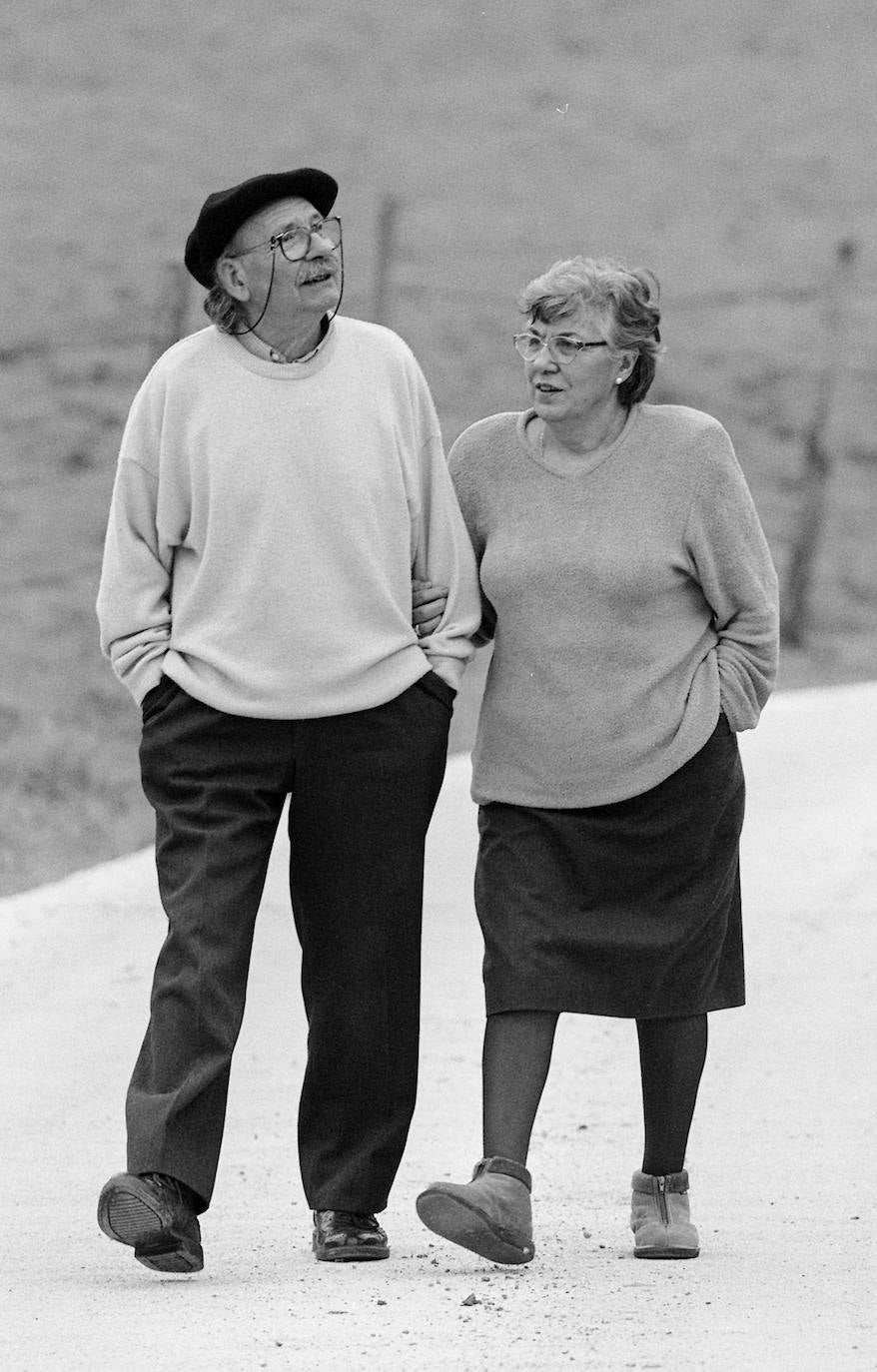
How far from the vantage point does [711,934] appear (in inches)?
168

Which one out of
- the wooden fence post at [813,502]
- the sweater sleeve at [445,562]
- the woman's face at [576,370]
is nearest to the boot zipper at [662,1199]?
the sweater sleeve at [445,562]

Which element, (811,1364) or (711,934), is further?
(711,934)

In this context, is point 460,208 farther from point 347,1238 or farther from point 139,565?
point 347,1238

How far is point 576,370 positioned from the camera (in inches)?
165

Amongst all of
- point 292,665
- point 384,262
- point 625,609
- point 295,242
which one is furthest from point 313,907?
point 384,262

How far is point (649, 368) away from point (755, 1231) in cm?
150

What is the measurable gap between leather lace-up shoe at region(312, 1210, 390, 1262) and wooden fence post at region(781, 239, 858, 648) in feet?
40.6

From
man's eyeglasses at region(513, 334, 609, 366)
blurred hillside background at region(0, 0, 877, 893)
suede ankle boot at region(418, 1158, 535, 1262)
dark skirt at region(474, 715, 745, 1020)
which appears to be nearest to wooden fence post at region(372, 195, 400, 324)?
blurred hillside background at region(0, 0, 877, 893)

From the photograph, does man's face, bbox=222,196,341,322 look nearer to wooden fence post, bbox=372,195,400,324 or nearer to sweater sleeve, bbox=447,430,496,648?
sweater sleeve, bbox=447,430,496,648

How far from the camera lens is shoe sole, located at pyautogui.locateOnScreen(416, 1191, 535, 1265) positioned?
12.8 ft

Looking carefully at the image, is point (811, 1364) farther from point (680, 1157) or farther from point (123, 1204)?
point (123, 1204)

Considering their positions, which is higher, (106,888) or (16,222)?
(16,222)

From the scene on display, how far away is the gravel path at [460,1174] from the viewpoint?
3631mm

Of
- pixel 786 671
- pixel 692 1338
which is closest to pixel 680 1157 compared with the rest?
pixel 692 1338
